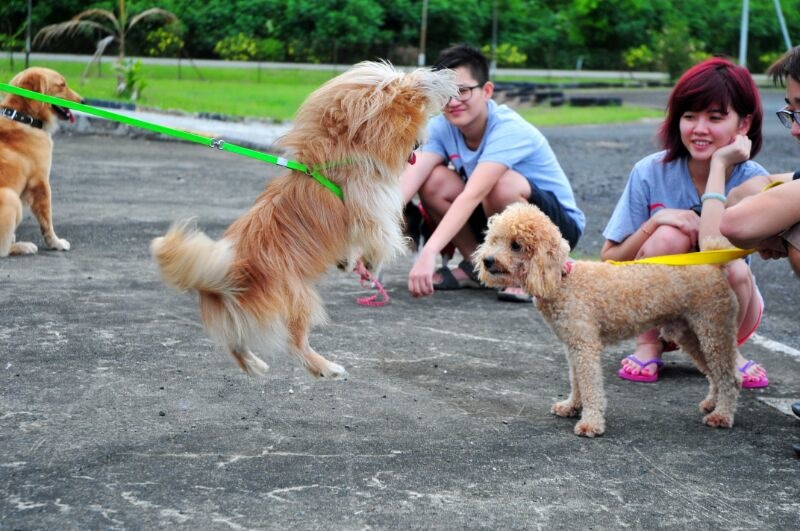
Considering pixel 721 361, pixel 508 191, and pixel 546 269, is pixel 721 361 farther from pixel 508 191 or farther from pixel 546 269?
pixel 508 191

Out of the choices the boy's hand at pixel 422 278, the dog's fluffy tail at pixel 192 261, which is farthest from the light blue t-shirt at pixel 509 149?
the dog's fluffy tail at pixel 192 261

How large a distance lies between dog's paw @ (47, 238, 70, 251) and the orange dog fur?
12.3 ft

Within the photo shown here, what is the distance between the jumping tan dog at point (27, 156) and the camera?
6781 mm

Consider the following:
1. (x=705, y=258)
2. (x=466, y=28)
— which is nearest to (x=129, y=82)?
(x=705, y=258)

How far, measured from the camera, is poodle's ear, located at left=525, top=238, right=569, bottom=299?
13.1 feet

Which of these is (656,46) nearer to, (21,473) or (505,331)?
(505,331)

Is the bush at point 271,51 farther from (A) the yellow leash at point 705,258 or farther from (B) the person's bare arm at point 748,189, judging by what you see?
(A) the yellow leash at point 705,258

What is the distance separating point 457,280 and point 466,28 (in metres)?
30.3

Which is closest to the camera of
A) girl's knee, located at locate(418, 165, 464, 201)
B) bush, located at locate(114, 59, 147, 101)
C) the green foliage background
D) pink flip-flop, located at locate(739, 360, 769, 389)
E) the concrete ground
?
the concrete ground

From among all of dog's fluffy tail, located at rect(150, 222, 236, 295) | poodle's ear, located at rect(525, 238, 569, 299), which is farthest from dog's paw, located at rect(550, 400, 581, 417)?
dog's fluffy tail, located at rect(150, 222, 236, 295)

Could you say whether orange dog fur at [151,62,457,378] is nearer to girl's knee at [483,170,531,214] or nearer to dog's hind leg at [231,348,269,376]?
dog's hind leg at [231,348,269,376]

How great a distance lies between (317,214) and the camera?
152 inches

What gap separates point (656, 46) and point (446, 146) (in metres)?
35.0

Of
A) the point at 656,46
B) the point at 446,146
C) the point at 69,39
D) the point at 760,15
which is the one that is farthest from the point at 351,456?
the point at 760,15
